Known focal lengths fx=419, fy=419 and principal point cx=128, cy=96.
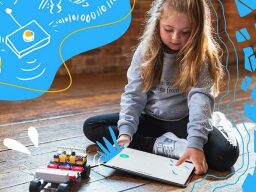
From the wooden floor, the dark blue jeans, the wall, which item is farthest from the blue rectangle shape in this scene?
the dark blue jeans

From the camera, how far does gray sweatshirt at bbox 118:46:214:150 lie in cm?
110

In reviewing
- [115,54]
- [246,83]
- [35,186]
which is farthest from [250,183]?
[115,54]

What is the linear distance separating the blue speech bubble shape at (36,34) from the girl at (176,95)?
0.65m

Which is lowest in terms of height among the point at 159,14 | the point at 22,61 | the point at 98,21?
the point at 22,61

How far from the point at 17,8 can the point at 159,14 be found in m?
1.00

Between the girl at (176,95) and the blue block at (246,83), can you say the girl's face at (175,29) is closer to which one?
the girl at (176,95)

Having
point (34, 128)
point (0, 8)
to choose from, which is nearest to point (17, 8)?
point (0, 8)

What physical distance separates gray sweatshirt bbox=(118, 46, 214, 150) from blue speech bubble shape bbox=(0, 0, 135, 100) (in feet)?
2.12

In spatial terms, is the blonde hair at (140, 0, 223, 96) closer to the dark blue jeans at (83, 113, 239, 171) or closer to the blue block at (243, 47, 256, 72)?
the dark blue jeans at (83, 113, 239, 171)

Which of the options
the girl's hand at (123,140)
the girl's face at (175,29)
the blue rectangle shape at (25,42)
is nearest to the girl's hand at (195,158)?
the girl's hand at (123,140)

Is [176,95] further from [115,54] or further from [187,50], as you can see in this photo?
[115,54]

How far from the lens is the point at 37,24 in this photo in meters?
1.93

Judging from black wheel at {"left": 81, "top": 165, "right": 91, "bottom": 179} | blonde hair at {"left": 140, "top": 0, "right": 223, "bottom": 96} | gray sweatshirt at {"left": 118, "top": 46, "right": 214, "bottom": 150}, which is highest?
blonde hair at {"left": 140, "top": 0, "right": 223, "bottom": 96}

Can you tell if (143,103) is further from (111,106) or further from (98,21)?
(98,21)
